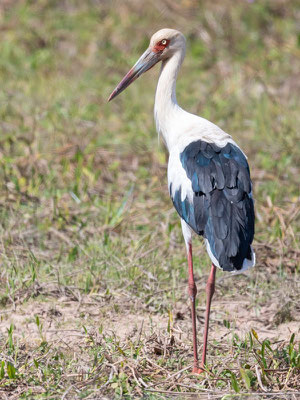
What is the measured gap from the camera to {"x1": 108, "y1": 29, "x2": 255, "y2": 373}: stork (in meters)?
3.82

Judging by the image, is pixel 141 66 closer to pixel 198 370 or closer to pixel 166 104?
pixel 166 104

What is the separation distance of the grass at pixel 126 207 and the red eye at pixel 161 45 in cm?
124

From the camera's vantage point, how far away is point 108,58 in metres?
8.96

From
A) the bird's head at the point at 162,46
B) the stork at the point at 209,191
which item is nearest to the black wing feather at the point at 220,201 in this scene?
the stork at the point at 209,191

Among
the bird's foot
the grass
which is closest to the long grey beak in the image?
the grass

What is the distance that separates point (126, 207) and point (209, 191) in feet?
6.07

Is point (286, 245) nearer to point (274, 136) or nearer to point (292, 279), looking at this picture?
point (292, 279)

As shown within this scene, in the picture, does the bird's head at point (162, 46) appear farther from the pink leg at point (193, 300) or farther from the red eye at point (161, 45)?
the pink leg at point (193, 300)

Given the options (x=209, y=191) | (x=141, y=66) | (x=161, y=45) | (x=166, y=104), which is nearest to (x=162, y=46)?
(x=161, y=45)

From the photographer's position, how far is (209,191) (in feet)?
13.1

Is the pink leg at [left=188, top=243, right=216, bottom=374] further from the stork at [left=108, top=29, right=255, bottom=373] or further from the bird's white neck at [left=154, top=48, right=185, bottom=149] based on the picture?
the bird's white neck at [left=154, top=48, right=185, bottom=149]

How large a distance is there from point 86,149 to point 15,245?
1709 millimetres

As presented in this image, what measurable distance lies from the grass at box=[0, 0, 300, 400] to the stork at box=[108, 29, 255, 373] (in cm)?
40

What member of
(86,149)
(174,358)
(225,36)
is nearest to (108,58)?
(225,36)
